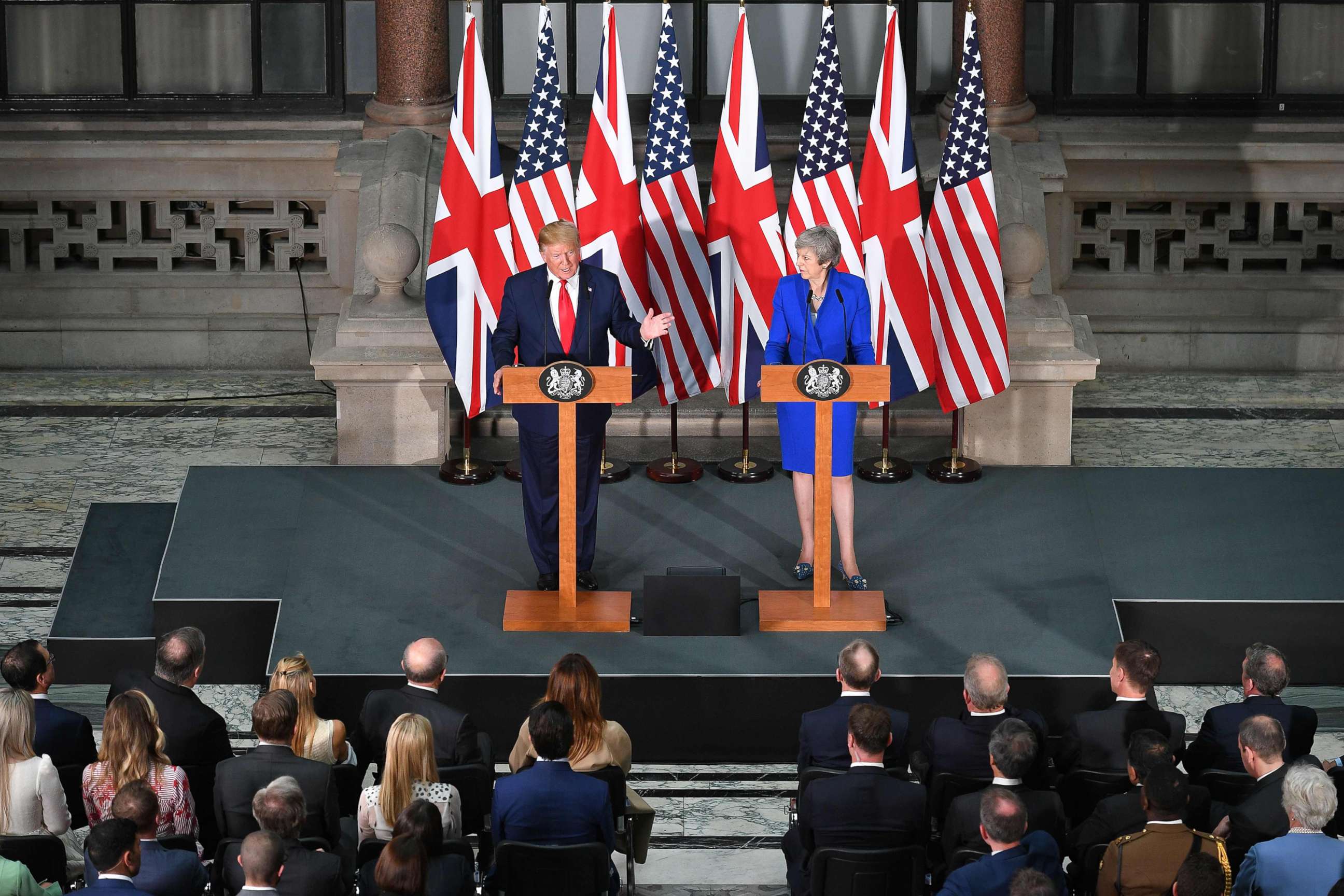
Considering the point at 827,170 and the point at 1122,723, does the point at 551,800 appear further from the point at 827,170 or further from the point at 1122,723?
the point at 827,170

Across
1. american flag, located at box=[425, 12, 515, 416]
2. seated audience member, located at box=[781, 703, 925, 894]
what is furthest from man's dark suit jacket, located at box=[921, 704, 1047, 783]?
american flag, located at box=[425, 12, 515, 416]

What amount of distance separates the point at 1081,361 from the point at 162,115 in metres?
6.45

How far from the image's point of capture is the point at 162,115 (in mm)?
13680

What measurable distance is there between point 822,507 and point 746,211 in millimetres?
2104

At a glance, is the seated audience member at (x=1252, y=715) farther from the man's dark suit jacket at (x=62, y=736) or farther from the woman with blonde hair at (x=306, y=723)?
the man's dark suit jacket at (x=62, y=736)

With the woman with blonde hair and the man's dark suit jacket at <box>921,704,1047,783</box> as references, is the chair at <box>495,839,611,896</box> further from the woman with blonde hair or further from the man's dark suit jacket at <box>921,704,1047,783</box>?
the man's dark suit jacket at <box>921,704,1047,783</box>

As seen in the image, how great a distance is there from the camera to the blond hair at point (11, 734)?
22.4ft

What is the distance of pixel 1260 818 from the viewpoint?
673 cm

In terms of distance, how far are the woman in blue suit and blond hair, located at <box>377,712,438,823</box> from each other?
9.82ft

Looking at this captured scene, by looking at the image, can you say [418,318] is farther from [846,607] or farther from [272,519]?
[846,607]

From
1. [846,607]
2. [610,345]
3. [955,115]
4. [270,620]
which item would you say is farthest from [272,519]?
[955,115]

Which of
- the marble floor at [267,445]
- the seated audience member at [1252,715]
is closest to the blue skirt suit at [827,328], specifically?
the marble floor at [267,445]

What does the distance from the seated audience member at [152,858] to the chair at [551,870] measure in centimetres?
94

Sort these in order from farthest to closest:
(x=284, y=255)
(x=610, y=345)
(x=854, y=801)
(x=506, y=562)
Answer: (x=284, y=255) < (x=610, y=345) < (x=506, y=562) < (x=854, y=801)
